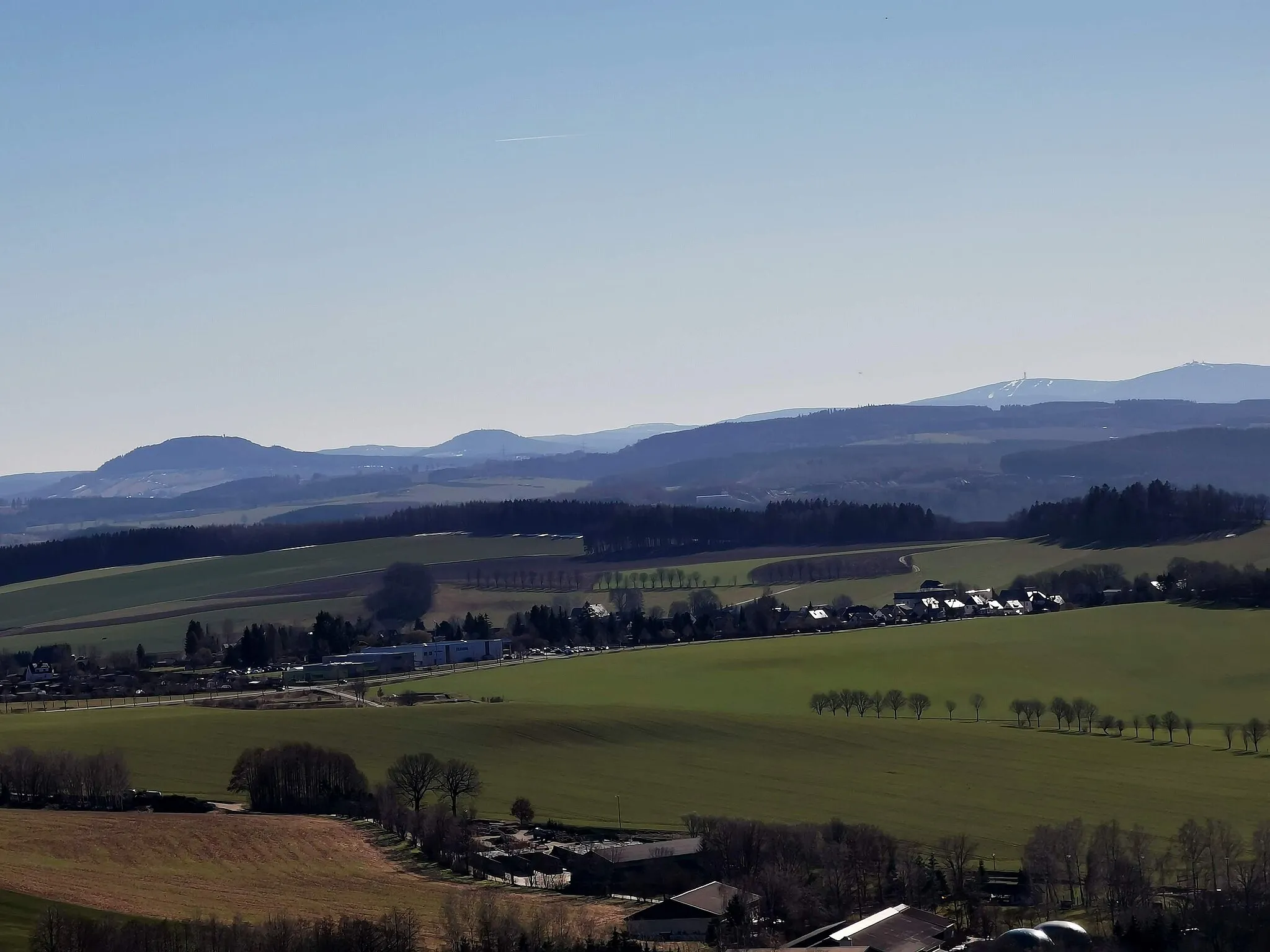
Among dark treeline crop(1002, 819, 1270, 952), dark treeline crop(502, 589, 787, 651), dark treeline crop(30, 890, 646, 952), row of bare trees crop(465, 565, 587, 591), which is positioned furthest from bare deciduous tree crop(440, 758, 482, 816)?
row of bare trees crop(465, 565, 587, 591)

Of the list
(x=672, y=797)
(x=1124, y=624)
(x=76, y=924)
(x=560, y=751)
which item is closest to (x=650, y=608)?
(x=1124, y=624)

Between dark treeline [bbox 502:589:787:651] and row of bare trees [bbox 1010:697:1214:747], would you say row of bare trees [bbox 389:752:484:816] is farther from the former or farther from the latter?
dark treeline [bbox 502:589:787:651]

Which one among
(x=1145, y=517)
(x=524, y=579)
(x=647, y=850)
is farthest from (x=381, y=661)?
(x=1145, y=517)

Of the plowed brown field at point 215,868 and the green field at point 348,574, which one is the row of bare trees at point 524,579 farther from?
the plowed brown field at point 215,868

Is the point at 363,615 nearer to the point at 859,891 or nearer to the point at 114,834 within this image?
the point at 114,834

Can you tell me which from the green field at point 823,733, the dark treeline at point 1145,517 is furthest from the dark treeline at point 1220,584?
the dark treeline at point 1145,517
